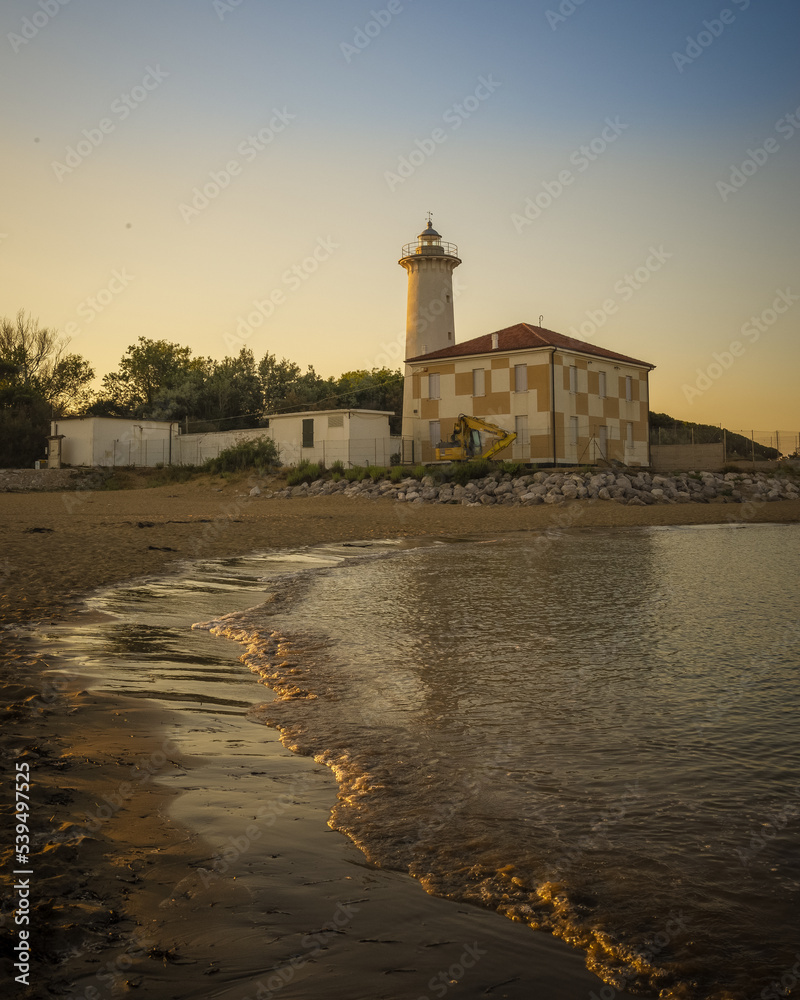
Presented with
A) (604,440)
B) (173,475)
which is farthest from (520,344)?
(173,475)

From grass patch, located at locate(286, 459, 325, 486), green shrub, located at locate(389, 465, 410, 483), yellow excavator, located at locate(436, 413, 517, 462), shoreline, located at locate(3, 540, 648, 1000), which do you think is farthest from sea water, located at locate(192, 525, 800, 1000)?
yellow excavator, located at locate(436, 413, 517, 462)

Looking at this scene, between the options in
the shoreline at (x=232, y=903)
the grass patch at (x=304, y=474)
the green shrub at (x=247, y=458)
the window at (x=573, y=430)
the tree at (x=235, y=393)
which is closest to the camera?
the shoreline at (x=232, y=903)

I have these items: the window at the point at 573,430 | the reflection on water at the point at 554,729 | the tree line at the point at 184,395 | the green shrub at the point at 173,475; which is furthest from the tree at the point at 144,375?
the reflection on water at the point at 554,729

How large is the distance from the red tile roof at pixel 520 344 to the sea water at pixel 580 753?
28.8 m

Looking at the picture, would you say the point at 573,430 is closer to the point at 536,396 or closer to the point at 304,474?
the point at 536,396

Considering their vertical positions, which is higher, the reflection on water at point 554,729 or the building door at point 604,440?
the building door at point 604,440

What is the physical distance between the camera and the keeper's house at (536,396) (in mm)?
37688

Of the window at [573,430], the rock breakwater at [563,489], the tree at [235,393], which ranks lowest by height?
the rock breakwater at [563,489]

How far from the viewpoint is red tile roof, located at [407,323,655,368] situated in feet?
125

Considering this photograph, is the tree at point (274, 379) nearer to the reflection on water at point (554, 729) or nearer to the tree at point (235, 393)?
the tree at point (235, 393)

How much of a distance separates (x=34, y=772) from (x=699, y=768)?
10.8ft

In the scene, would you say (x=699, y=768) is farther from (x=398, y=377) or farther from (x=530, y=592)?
(x=398, y=377)

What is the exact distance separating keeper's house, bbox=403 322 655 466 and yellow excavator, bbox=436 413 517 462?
27.2 inches

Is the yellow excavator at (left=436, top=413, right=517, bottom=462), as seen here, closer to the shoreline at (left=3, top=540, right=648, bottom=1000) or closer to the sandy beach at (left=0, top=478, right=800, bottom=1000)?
the sandy beach at (left=0, top=478, right=800, bottom=1000)
